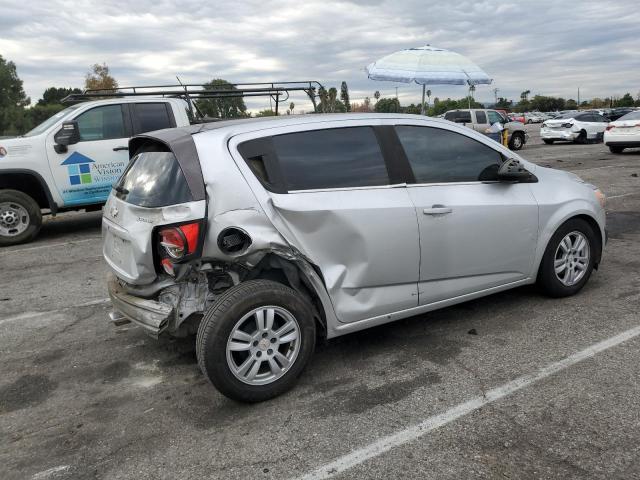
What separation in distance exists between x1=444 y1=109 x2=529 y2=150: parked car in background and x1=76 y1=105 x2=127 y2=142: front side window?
15.9 meters

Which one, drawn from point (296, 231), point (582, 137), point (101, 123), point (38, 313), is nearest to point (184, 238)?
point (296, 231)

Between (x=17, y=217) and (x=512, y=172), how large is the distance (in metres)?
7.20

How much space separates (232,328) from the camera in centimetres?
302

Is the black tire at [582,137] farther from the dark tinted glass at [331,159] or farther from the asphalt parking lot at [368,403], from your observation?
the dark tinted glass at [331,159]

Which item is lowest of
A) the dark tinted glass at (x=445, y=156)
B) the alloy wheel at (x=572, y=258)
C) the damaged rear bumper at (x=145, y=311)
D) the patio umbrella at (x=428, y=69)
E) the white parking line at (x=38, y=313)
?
the white parking line at (x=38, y=313)

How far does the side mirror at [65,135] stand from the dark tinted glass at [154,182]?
4612 mm

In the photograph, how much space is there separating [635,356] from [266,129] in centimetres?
289

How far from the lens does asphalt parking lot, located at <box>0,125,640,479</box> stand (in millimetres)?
2625

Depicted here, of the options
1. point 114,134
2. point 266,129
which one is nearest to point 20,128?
point 114,134

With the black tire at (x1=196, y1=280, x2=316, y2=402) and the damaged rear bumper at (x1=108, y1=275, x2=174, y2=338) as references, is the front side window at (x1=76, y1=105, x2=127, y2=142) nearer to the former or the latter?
the damaged rear bumper at (x1=108, y1=275, x2=174, y2=338)

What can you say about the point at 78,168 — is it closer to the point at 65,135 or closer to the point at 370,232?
the point at 65,135

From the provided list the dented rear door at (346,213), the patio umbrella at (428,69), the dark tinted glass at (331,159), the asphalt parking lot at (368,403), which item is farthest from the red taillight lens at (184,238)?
the patio umbrella at (428,69)

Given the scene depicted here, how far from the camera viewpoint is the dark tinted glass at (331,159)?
340 cm

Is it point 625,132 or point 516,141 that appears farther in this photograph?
point 516,141
